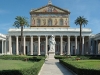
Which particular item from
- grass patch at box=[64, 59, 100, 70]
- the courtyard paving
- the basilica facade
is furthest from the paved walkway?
the basilica facade

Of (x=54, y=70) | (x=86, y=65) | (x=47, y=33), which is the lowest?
(x=54, y=70)

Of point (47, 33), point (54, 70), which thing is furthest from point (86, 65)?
point (47, 33)

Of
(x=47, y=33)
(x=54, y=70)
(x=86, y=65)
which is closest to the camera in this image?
(x=54, y=70)

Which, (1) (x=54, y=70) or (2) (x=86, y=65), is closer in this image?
(1) (x=54, y=70)

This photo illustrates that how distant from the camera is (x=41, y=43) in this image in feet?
257

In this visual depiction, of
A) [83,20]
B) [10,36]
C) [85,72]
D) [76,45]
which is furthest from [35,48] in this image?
[85,72]

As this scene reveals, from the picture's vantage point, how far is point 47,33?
7306 centimetres

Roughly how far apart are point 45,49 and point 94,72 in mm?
57772

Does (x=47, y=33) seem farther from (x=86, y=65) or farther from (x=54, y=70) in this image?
(x=54, y=70)

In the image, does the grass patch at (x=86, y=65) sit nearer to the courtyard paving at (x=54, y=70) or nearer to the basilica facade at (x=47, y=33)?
the courtyard paving at (x=54, y=70)

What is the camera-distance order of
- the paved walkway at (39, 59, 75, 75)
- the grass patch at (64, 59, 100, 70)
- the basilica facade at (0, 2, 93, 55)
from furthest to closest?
1. the basilica facade at (0, 2, 93, 55)
2. the paved walkway at (39, 59, 75, 75)
3. the grass patch at (64, 59, 100, 70)

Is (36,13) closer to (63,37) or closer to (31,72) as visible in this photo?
(63,37)

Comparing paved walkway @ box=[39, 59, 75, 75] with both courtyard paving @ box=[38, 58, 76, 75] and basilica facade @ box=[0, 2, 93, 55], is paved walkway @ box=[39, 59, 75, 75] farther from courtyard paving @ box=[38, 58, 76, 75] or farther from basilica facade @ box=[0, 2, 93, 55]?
basilica facade @ box=[0, 2, 93, 55]

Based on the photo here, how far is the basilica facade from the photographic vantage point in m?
72.6
